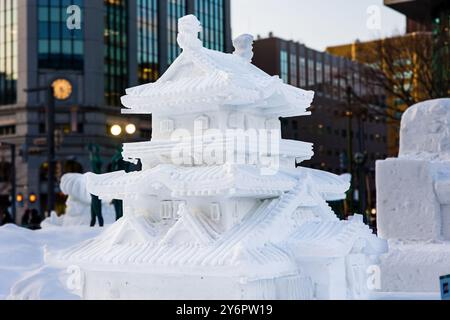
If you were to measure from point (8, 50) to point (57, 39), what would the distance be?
4.76 m

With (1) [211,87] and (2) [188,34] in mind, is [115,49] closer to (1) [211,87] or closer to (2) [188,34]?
(2) [188,34]

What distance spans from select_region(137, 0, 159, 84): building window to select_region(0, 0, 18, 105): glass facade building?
31.9 ft

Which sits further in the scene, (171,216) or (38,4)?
(38,4)

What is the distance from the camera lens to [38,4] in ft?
179

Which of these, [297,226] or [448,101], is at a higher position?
[448,101]

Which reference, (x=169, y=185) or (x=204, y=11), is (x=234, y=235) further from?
(x=204, y=11)

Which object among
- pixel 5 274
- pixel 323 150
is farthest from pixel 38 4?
pixel 5 274

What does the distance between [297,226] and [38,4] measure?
47.4 metres

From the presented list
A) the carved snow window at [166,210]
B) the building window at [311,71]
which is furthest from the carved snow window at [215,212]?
the building window at [311,71]

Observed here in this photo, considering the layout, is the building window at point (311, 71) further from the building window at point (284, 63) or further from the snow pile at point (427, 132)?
the snow pile at point (427, 132)

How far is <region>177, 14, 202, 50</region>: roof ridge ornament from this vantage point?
467 inches

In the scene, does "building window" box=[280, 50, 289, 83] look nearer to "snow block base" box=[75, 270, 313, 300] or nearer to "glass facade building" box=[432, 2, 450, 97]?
"glass facade building" box=[432, 2, 450, 97]

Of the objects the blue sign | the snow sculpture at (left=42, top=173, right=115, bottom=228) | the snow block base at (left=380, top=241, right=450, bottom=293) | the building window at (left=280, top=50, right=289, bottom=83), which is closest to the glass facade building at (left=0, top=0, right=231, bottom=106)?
the building window at (left=280, top=50, right=289, bottom=83)
